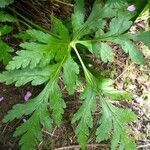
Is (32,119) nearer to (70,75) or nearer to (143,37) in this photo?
(70,75)

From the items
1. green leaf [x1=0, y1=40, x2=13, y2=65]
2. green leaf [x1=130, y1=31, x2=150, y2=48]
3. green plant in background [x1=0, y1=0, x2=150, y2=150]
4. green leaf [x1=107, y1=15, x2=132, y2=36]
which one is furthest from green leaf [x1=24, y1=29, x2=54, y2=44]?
green leaf [x1=130, y1=31, x2=150, y2=48]

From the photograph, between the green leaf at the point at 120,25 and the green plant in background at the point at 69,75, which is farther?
the green leaf at the point at 120,25

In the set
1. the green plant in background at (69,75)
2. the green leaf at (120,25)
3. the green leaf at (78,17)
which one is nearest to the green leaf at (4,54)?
the green plant in background at (69,75)

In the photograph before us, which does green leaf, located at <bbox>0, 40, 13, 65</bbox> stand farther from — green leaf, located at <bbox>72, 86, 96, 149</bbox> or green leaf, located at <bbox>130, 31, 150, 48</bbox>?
green leaf, located at <bbox>130, 31, 150, 48</bbox>

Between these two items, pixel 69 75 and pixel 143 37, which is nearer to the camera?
pixel 69 75

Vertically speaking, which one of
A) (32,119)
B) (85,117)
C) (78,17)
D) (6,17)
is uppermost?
(78,17)

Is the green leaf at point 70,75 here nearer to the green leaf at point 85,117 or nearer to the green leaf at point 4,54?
the green leaf at point 85,117

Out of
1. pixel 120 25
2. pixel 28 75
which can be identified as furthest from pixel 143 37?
pixel 28 75
